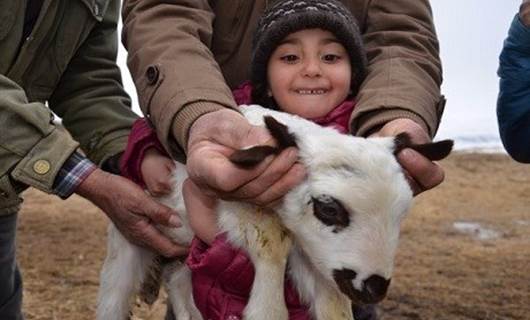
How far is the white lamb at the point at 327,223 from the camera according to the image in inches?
101

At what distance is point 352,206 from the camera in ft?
8.36

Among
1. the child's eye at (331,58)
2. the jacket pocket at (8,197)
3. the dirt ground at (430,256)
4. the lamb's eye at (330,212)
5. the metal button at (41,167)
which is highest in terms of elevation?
the lamb's eye at (330,212)

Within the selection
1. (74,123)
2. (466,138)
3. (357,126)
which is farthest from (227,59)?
(466,138)

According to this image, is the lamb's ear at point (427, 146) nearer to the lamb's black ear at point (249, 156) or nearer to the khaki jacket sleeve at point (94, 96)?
the lamb's black ear at point (249, 156)

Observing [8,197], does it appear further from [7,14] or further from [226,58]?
[226,58]

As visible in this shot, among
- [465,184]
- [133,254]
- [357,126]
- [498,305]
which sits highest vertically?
[357,126]

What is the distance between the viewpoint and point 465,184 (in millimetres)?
12469

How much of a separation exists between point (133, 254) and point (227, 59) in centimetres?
79

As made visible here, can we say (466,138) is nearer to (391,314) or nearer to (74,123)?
(391,314)

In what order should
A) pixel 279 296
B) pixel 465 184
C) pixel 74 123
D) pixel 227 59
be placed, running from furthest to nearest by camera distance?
pixel 465 184
pixel 74 123
pixel 227 59
pixel 279 296

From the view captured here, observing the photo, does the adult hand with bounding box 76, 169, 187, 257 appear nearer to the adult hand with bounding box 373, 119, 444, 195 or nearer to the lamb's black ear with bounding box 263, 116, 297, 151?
the lamb's black ear with bounding box 263, 116, 297, 151

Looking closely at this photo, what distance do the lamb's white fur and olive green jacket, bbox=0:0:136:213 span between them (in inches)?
28.1

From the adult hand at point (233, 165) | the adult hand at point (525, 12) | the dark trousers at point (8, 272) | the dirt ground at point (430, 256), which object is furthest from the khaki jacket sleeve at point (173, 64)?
the dirt ground at point (430, 256)

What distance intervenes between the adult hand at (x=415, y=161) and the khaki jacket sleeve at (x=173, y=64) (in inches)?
19.8
